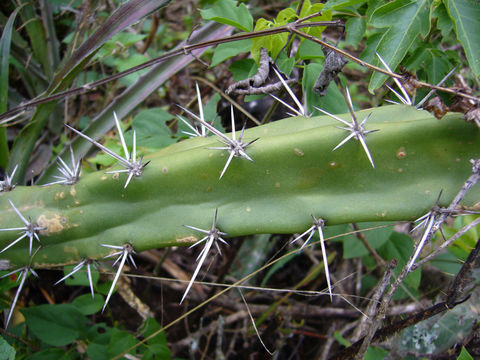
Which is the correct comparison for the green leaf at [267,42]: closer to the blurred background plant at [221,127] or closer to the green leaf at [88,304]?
the blurred background plant at [221,127]

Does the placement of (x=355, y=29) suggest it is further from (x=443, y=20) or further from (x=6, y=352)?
(x=6, y=352)

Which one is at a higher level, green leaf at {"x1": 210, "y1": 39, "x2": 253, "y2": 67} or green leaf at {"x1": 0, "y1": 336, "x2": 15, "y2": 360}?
green leaf at {"x1": 210, "y1": 39, "x2": 253, "y2": 67}

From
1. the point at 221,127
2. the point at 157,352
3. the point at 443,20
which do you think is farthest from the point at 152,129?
the point at 443,20

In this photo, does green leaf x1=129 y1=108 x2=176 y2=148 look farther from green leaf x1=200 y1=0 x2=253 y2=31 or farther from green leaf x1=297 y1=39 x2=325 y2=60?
green leaf x1=297 y1=39 x2=325 y2=60

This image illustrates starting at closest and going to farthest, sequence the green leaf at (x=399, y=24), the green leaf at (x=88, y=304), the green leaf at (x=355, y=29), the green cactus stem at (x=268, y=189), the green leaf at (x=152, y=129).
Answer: the green cactus stem at (x=268, y=189) → the green leaf at (x=399, y=24) → the green leaf at (x=355, y=29) → the green leaf at (x=88, y=304) → the green leaf at (x=152, y=129)

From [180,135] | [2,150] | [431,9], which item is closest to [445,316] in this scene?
[431,9]

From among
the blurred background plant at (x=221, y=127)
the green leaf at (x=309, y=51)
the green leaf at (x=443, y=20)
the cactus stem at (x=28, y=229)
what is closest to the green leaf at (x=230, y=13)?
the blurred background plant at (x=221, y=127)

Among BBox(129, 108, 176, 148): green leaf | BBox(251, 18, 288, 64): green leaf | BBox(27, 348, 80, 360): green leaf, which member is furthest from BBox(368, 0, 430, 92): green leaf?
BBox(27, 348, 80, 360): green leaf
